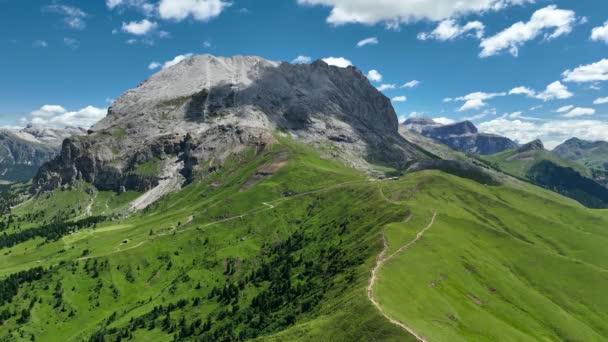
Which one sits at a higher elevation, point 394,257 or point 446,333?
point 394,257

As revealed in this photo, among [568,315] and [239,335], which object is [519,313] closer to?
[568,315]

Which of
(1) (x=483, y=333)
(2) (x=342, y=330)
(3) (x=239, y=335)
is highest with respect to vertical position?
(2) (x=342, y=330)

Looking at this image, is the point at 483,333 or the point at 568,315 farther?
the point at 568,315

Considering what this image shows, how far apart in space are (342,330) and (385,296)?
891 inches

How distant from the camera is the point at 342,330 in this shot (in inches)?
5084

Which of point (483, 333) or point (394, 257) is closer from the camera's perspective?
point (483, 333)

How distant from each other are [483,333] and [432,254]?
51572mm

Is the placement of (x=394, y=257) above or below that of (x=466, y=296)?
above

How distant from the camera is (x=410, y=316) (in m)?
134

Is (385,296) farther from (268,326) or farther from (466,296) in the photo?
(268,326)

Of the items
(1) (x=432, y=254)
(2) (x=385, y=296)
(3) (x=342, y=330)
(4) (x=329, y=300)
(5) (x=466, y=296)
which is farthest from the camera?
(1) (x=432, y=254)

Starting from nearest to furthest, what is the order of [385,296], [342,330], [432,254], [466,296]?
[342,330], [385,296], [466,296], [432,254]

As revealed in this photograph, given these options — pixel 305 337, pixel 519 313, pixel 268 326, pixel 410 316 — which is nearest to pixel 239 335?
pixel 268 326

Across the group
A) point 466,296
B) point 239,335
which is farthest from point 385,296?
point 239,335
